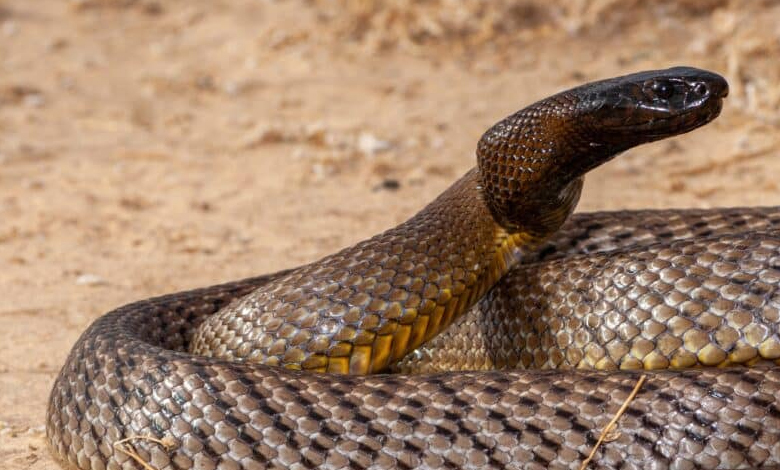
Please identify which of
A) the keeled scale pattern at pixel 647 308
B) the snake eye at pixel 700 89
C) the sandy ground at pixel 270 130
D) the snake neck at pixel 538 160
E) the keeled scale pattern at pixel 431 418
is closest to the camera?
the keeled scale pattern at pixel 431 418

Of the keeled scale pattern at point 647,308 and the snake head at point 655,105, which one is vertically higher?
the snake head at point 655,105

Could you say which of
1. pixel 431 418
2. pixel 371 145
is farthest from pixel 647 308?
pixel 371 145

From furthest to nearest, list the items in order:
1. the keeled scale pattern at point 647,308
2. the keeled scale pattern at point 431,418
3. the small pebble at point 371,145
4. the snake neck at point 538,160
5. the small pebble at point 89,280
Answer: the small pebble at point 371,145
the small pebble at point 89,280
the snake neck at point 538,160
the keeled scale pattern at point 647,308
the keeled scale pattern at point 431,418

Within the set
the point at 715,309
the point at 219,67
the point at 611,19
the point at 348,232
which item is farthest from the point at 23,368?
the point at 611,19

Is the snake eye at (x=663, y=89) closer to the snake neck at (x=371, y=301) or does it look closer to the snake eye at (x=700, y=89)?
the snake eye at (x=700, y=89)

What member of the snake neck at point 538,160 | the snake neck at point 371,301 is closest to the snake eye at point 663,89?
the snake neck at point 538,160

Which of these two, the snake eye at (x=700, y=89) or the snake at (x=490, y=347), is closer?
the snake at (x=490, y=347)

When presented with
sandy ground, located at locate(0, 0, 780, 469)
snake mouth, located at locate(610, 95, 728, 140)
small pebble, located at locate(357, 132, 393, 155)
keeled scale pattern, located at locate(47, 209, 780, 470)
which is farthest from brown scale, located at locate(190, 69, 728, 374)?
small pebble, located at locate(357, 132, 393, 155)
